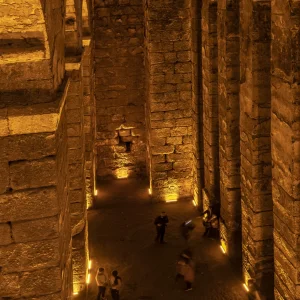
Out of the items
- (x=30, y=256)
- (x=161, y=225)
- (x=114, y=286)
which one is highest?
(x=30, y=256)

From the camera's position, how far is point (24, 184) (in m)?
4.82

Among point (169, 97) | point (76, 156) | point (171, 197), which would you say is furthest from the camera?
point (171, 197)

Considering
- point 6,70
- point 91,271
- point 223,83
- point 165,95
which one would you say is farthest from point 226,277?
point 6,70

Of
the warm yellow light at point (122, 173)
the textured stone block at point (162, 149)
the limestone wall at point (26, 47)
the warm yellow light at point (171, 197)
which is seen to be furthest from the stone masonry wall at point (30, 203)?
the warm yellow light at point (122, 173)

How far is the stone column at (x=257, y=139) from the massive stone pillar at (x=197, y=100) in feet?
11.6

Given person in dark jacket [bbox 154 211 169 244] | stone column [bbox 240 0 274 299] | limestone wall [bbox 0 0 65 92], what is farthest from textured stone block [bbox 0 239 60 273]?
person in dark jacket [bbox 154 211 169 244]

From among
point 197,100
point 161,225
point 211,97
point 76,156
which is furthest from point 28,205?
point 197,100

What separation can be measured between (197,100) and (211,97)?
1.24m

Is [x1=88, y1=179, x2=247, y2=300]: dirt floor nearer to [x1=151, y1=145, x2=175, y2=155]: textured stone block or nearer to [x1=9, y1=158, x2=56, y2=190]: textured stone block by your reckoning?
[x1=151, y1=145, x2=175, y2=155]: textured stone block

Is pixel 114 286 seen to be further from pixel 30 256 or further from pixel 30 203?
pixel 30 203

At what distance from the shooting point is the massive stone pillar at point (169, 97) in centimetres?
1263

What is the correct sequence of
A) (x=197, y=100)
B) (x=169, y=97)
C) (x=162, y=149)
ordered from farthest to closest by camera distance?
(x=162, y=149), (x=169, y=97), (x=197, y=100)

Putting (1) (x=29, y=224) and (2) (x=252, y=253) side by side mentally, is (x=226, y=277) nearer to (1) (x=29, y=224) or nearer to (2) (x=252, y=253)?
(2) (x=252, y=253)

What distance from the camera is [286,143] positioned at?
709 centimetres
